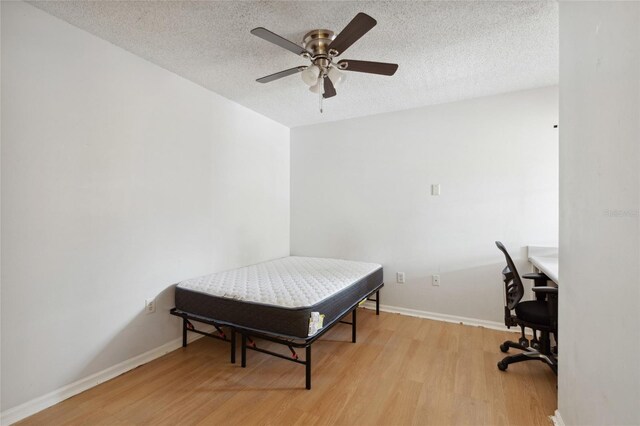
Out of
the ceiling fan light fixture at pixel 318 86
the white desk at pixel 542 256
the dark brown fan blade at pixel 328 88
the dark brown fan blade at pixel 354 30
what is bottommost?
the white desk at pixel 542 256

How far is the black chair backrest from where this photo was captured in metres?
2.11

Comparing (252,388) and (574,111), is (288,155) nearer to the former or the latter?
(252,388)

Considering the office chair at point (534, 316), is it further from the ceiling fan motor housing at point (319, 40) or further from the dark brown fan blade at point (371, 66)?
the ceiling fan motor housing at point (319, 40)

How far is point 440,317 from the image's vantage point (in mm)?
3207

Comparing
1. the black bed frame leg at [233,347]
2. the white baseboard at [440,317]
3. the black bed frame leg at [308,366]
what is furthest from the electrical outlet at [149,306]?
the white baseboard at [440,317]

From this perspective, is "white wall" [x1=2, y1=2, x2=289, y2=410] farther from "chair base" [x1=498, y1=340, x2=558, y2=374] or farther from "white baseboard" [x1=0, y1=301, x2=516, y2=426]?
"chair base" [x1=498, y1=340, x2=558, y2=374]

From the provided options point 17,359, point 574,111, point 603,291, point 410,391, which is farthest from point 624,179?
point 17,359

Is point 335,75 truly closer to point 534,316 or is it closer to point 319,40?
point 319,40

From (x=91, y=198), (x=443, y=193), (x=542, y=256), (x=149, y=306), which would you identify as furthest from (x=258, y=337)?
(x=542, y=256)

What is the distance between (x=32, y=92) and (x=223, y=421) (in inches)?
88.7

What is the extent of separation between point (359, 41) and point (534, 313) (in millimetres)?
2314

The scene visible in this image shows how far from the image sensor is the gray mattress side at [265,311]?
6.36ft

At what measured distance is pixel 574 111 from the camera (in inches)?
53.9

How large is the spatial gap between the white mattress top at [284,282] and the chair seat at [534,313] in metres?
1.27
